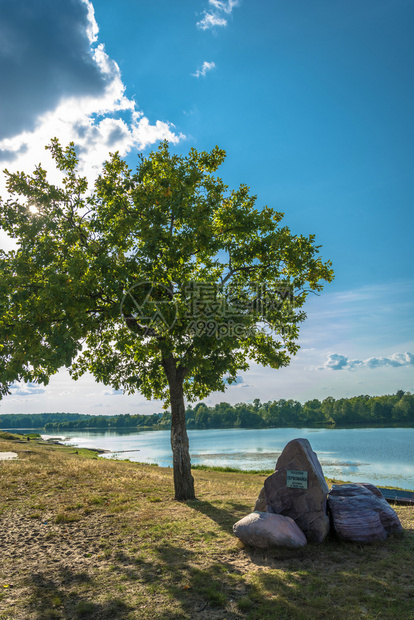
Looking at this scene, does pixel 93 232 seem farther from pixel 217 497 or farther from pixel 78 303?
pixel 217 497

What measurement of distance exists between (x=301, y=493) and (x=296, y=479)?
35cm

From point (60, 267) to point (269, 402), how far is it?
566 feet

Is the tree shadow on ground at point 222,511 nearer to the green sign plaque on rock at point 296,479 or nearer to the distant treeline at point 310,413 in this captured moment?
the green sign plaque on rock at point 296,479

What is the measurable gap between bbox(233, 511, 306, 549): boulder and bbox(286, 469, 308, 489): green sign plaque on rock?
92cm

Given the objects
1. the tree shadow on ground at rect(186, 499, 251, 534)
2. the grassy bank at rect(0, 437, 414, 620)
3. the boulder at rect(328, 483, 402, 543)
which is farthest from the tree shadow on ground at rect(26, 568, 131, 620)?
the boulder at rect(328, 483, 402, 543)

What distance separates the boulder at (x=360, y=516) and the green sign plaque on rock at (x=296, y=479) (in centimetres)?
83

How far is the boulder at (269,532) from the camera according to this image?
331 inches

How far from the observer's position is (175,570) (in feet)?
24.5

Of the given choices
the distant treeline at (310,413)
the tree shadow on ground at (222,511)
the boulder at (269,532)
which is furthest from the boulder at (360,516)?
the distant treeline at (310,413)

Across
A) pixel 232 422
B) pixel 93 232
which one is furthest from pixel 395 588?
pixel 232 422

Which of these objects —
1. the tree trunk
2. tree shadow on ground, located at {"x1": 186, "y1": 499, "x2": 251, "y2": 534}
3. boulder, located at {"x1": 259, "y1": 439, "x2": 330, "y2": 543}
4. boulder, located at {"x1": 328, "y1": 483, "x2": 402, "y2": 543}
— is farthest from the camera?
the tree trunk

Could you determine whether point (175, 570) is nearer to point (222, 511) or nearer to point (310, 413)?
point (222, 511)

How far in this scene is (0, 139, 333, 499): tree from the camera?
488 inches

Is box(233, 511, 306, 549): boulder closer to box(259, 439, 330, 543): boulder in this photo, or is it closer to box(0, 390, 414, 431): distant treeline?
box(259, 439, 330, 543): boulder
